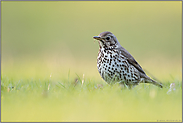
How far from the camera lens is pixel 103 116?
13.2 feet

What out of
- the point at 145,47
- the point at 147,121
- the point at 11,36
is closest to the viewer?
the point at 147,121

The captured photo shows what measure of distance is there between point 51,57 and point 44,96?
6.66 m

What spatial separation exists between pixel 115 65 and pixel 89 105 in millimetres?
2049

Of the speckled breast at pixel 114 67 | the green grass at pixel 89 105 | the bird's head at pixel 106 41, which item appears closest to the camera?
the green grass at pixel 89 105

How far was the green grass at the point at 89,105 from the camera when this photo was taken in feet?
13.1

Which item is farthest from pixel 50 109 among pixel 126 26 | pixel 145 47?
pixel 126 26

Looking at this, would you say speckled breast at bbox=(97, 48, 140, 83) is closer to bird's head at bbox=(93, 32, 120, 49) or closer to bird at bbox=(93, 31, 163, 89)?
bird at bbox=(93, 31, 163, 89)

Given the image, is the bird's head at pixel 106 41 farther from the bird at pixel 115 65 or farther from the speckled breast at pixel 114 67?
the speckled breast at pixel 114 67

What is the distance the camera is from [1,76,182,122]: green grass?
400cm

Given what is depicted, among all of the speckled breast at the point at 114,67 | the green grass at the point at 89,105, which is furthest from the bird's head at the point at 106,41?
the green grass at the point at 89,105

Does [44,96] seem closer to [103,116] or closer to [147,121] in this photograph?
[103,116]

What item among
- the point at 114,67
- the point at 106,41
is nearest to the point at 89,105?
the point at 114,67

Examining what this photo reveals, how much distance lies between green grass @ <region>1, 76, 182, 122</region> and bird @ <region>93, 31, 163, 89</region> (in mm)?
871

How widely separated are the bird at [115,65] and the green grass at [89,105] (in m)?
0.87
